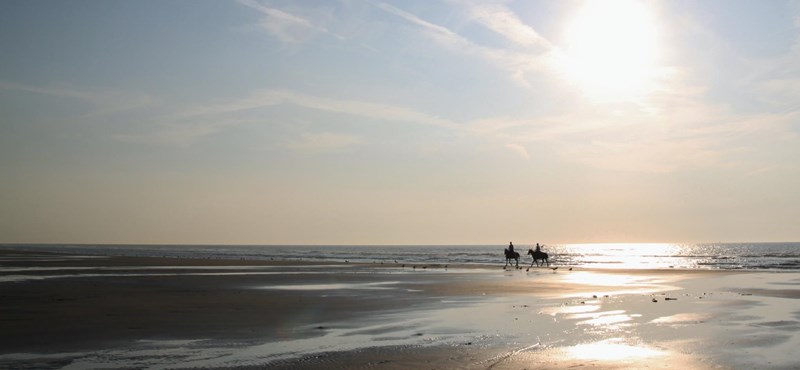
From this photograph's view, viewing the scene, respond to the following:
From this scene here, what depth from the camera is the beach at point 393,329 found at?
1121 centimetres

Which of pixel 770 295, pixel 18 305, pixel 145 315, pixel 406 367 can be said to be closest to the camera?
pixel 406 367

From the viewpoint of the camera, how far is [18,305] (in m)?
18.8

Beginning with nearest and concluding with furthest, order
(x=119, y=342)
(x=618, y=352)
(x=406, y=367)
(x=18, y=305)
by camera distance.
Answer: (x=406, y=367) < (x=618, y=352) < (x=119, y=342) < (x=18, y=305)

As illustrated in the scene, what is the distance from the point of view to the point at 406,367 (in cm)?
1058

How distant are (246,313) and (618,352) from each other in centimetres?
1010

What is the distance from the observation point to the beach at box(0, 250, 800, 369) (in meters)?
11.2

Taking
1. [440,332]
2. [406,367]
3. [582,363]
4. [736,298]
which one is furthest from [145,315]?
[736,298]

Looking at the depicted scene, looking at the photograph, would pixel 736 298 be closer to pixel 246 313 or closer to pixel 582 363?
pixel 582 363

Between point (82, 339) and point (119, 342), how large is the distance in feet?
3.02

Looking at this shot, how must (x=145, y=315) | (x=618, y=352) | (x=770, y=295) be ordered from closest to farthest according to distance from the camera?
(x=618, y=352) → (x=145, y=315) → (x=770, y=295)

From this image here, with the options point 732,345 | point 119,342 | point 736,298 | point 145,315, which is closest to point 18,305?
point 145,315

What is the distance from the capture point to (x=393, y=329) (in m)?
15.1

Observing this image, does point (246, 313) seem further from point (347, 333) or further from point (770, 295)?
point (770, 295)

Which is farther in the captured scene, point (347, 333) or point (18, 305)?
point (18, 305)
